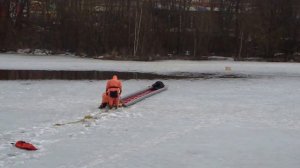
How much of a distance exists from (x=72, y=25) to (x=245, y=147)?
43100 mm

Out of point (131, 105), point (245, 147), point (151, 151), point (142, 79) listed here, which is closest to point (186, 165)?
point (151, 151)

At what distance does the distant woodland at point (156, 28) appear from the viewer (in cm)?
4869

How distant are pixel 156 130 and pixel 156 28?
40.9 m

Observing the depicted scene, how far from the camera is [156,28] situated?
5081 cm

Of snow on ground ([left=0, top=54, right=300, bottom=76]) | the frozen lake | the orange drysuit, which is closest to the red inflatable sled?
the frozen lake

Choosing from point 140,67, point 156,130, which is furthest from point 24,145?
point 140,67

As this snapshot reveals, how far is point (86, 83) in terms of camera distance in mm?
21047

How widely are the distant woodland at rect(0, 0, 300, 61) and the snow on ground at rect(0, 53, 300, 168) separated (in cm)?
3105

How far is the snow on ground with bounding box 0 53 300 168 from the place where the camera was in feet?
26.3

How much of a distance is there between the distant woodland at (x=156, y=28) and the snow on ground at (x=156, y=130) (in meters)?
31.0

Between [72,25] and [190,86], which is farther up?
[72,25]

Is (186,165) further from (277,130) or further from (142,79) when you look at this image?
(142,79)

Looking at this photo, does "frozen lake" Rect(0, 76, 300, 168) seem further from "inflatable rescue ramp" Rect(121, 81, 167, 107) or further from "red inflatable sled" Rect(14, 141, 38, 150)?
"inflatable rescue ramp" Rect(121, 81, 167, 107)

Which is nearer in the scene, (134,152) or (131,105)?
(134,152)
